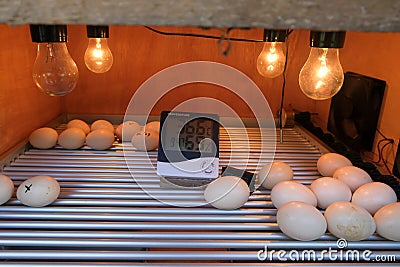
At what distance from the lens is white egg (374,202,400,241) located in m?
0.71

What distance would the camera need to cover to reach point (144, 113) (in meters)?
1.67

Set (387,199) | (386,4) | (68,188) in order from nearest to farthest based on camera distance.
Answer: (386,4) < (387,199) < (68,188)

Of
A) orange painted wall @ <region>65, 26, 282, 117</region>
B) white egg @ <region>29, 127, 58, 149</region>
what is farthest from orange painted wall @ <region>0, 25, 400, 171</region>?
white egg @ <region>29, 127, 58, 149</region>

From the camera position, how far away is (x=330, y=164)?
3.41 feet

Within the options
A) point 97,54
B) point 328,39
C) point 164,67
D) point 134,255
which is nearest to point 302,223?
point 134,255

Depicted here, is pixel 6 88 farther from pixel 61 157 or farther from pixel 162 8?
pixel 162 8

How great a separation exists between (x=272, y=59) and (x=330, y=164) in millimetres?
475

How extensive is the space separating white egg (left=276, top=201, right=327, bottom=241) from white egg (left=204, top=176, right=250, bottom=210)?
0.40 feet

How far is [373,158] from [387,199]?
0.53 m

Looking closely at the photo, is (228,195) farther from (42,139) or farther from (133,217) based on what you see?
(42,139)

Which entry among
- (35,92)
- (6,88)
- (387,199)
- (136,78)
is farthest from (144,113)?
(387,199)

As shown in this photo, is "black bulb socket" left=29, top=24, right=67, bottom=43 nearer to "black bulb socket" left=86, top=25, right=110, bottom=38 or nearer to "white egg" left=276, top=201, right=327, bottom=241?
"black bulb socket" left=86, top=25, right=110, bottom=38

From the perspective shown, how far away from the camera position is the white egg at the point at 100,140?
121 cm

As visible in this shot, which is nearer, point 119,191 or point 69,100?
point 119,191
